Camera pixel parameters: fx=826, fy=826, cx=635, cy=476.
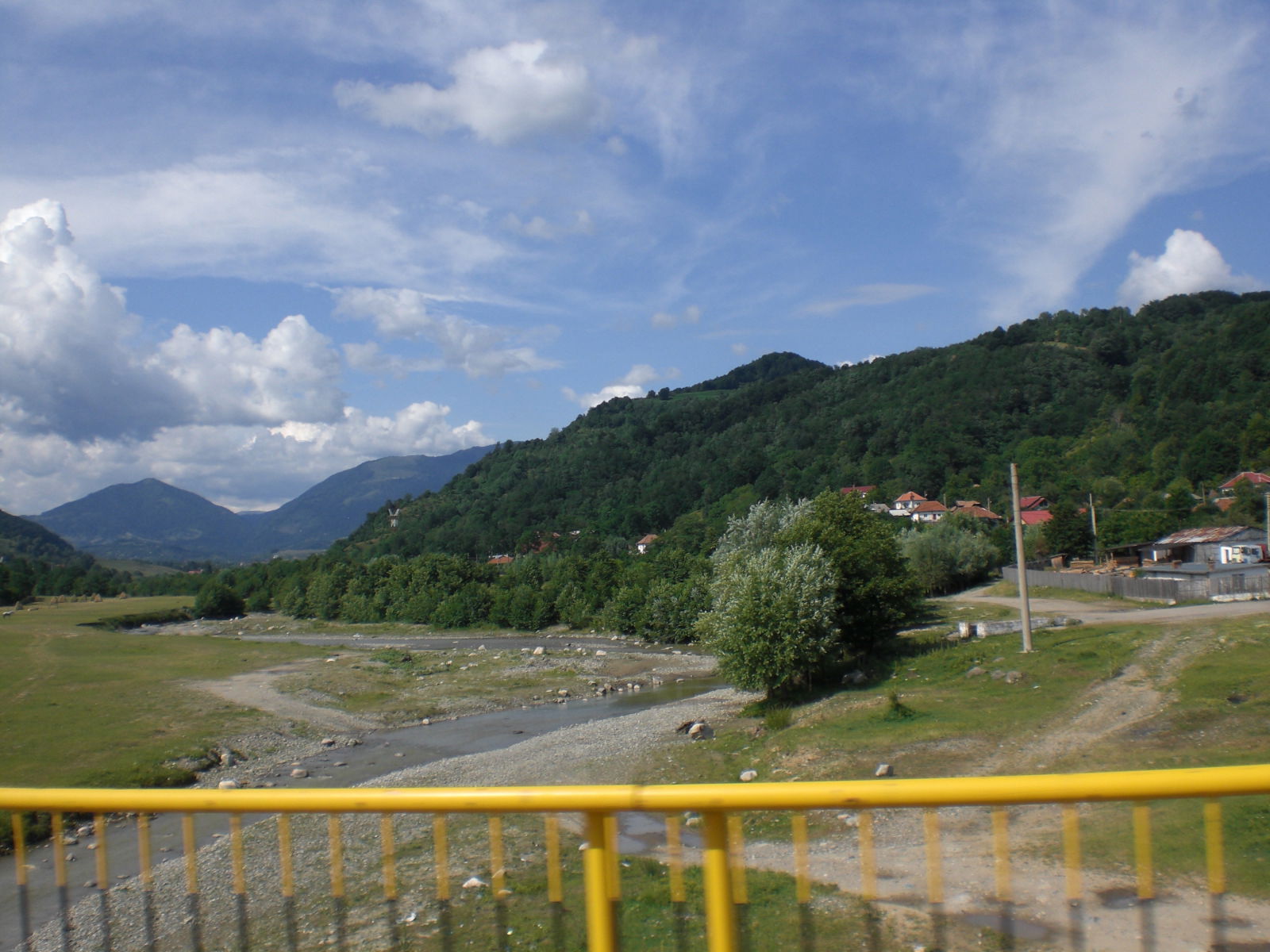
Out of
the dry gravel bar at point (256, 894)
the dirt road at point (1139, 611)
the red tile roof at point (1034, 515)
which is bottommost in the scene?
the dirt road at point (1139, 611)

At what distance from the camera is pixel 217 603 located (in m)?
112

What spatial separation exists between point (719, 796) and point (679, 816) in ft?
0.77

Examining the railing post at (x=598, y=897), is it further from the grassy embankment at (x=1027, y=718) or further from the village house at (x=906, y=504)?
the village house at (x=906, y=504)

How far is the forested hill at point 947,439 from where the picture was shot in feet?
310

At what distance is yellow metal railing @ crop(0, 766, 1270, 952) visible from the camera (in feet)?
10.3

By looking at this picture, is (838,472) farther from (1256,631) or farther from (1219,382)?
(1256,631)

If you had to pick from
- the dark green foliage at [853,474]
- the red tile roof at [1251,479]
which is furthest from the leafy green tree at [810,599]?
the red tile roof at [1251,479]

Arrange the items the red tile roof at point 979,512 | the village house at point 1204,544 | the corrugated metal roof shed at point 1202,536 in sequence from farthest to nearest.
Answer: the red tile roof at point 979,512 → the corrugated metal roof shed at point 1202,536 → the village house at point 1204,544

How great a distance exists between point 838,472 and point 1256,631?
114m

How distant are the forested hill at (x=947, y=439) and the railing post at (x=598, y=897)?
73.8 metres

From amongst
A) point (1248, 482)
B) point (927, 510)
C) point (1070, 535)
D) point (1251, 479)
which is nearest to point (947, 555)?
point (1070, 535)

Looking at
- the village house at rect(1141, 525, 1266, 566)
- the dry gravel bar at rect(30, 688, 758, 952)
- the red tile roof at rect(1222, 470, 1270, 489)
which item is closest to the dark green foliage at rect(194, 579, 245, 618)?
the village house at rect(1141, 525, 1266, 566)

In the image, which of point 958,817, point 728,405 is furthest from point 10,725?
point 728,405

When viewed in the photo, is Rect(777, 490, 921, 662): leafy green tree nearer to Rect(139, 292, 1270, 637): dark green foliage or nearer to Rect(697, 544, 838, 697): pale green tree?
Rect(139, 292, 1270, 637): dark green foliage
